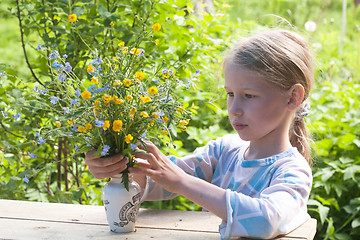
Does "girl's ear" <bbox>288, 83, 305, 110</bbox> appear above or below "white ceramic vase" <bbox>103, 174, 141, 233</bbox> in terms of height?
above

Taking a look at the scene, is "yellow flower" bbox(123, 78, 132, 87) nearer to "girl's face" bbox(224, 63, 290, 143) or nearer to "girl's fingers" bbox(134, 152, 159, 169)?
"girl's fingers" bbox(134, 152, 159, 169)

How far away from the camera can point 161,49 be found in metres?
2.51

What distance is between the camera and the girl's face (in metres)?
1.62

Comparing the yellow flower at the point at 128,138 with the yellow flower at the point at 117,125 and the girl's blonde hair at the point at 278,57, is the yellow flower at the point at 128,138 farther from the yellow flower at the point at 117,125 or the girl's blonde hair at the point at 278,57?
the girl's blonde hair at the point at 278,57

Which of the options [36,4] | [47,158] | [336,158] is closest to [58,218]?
[47,158]

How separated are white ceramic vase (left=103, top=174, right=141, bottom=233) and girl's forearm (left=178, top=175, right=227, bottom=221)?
0.18 metres

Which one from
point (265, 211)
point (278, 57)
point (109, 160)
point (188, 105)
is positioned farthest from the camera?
point (188, 105)

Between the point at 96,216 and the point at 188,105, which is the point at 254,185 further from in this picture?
the point at 188,105

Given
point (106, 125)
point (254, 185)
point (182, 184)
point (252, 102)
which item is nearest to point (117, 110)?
point (106, 125)

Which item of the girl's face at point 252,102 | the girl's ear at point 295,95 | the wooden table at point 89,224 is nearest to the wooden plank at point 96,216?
the wooden table at point 89,224

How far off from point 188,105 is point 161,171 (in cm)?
125

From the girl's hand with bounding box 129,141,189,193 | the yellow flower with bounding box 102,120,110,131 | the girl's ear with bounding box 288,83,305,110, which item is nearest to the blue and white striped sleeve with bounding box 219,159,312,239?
the girl's hand with bounding box 129,141,189,193

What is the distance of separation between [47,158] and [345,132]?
1.84m

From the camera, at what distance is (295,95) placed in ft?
5.60
